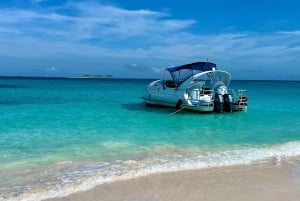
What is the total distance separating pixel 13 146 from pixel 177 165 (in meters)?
5.65

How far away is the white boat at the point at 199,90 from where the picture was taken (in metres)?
21.8

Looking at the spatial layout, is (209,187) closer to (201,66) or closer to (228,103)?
(228,103)

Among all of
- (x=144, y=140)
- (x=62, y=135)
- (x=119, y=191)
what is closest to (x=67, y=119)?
(x=62, y=135)

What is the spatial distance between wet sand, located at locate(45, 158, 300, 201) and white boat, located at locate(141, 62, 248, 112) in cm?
1359

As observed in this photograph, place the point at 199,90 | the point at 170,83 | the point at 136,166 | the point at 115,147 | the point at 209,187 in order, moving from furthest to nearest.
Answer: the point at 170,83 → the point at 199,90 → the point at 115,147 → the point at 136,166 → the point at 209,187

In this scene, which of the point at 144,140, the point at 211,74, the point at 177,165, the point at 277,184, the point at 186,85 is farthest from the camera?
the point at 211,74

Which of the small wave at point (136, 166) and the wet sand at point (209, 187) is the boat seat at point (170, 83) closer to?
the small wave at point (136, 166)

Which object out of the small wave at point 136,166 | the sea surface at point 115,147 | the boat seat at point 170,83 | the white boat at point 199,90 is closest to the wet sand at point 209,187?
the small wave at point 136,166

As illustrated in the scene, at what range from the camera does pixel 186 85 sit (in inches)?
864

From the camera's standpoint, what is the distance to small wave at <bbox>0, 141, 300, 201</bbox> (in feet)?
22.5

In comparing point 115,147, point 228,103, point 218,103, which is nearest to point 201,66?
point 218,103

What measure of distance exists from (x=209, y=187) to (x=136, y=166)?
91.7 inches

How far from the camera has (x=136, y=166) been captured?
8.59m

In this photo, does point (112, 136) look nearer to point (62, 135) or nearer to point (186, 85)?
point (62, 135)
